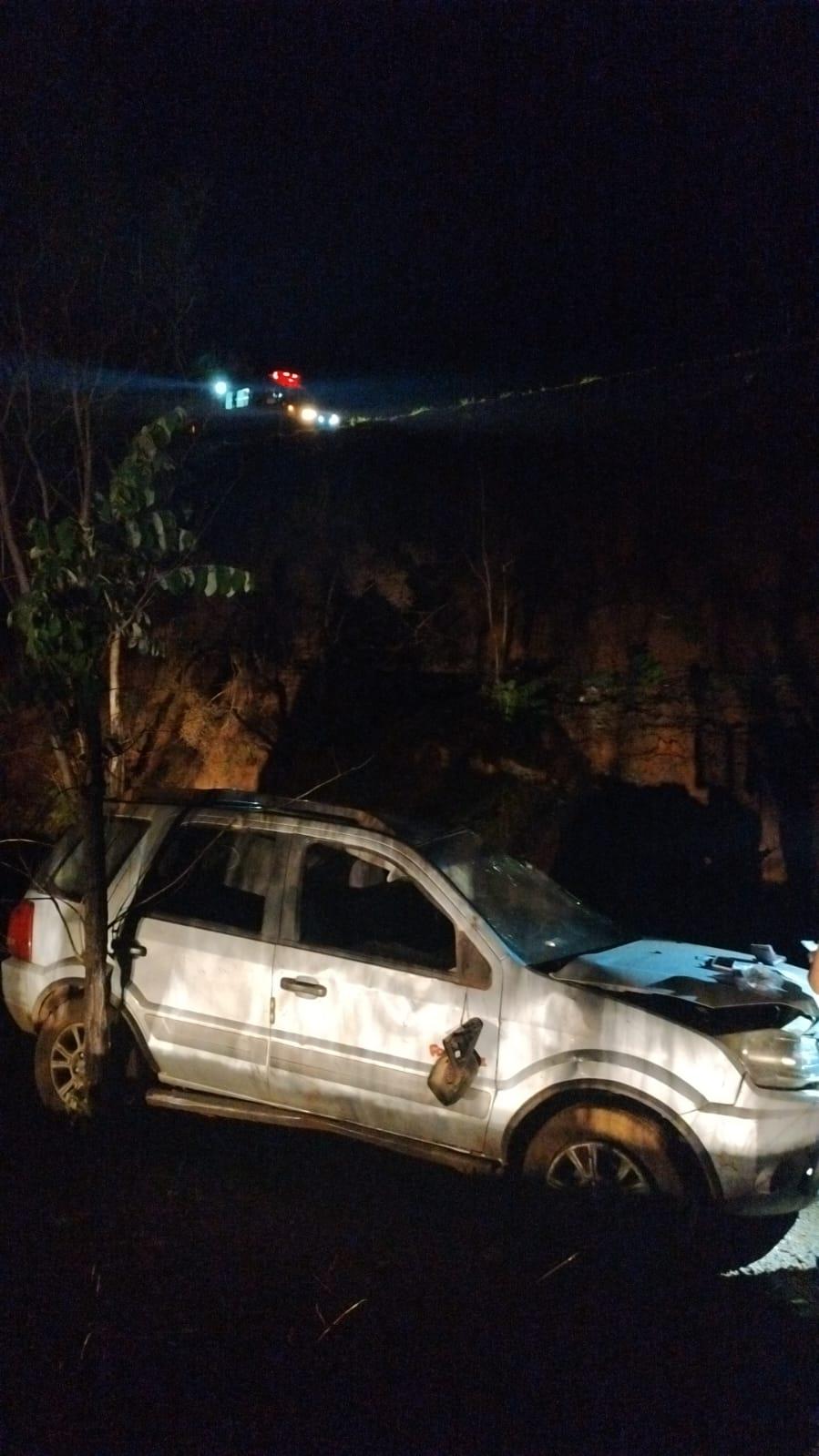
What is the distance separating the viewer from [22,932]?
5781mm

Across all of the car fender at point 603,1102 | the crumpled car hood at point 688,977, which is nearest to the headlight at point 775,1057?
the crumpled car hood at point 688,977

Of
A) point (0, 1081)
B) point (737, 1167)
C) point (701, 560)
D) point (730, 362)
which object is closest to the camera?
point (737, 1167)

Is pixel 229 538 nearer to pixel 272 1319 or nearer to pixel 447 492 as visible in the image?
pixel 447 492

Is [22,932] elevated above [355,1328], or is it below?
above

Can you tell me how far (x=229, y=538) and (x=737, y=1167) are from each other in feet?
39.1

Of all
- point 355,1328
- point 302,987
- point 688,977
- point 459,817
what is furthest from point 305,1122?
point 459,817

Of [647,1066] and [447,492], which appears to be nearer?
[647,1066]

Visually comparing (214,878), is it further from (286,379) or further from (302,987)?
(286,379)

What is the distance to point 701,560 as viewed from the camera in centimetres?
1199

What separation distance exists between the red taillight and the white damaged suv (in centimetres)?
→ 2

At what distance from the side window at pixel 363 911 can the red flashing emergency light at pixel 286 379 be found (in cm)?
1874

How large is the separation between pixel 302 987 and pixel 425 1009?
0.59 m

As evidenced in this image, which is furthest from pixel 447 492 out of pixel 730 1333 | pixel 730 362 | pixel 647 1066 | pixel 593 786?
pixel 730 1333

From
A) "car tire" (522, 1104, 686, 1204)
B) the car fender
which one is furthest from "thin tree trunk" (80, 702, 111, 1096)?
"car tire" (522, 1104, 686, 1204)
